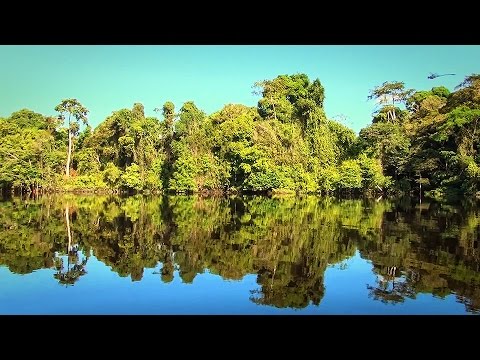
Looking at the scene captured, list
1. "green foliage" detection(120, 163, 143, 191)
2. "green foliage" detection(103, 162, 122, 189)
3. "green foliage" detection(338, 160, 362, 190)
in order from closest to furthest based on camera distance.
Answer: "green foliage" detection(338, 160, 362, 190)
"green foliage" detection(120, 163, 143, 191)
"green foliage" detection(103, 162, 122, 189)

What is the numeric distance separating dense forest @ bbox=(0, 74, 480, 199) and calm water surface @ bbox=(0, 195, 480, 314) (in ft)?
76.1

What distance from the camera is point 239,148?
3928 cm

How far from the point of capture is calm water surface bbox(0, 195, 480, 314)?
21.9 feet

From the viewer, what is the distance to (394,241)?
12.2 m

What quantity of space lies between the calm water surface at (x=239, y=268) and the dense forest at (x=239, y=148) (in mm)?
23182

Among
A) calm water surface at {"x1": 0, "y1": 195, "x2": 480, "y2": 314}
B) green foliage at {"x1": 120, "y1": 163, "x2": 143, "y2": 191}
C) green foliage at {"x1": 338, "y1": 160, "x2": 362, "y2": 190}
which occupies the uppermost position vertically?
green foliage at {"x1": 338, "y1": 160, "x2": 362, "y2": 190}

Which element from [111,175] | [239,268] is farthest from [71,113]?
[239,268]

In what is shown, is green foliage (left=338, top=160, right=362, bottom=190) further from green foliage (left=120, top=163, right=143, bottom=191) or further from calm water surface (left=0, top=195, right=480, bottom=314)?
calm water surface (left=0, top=195, right=480, bottom=314)

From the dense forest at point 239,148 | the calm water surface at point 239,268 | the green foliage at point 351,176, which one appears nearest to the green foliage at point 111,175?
the dense forest at point 239,148

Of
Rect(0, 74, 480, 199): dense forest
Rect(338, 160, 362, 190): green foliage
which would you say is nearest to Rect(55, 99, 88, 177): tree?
Rect(0, 74, 480, 199): dense forest

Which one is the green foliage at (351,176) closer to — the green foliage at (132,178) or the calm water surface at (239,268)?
the green foliage at (132,178)

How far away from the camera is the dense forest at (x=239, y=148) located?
3844cm

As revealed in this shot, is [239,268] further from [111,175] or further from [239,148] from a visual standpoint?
[111,175]

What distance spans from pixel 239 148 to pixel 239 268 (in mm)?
30494
